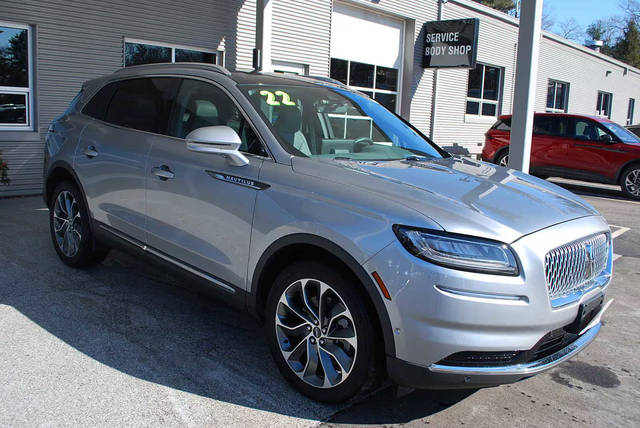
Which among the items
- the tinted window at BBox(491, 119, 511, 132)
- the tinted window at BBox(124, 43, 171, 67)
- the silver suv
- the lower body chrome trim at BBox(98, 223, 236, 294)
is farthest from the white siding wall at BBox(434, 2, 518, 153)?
the lower body chrome trim at BBox(98, 223, 236, 294)

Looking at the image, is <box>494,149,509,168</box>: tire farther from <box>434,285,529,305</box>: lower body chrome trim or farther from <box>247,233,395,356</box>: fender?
<box>434,285,529,305</box>: lower body chrome trim

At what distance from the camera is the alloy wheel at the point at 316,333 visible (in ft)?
9.58

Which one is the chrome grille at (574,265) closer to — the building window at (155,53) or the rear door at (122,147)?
the rear door at (122,147)

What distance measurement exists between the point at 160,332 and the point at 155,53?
772 cm

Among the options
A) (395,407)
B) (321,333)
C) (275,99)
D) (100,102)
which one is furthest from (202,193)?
(100,102)

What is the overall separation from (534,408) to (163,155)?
285cm

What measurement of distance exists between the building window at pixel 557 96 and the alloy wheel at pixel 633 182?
13.2m

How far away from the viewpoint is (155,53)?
34.3 feet

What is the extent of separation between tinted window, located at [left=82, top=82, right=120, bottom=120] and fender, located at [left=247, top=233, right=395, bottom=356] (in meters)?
2.51

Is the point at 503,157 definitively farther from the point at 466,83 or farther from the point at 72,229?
the point at 72,229

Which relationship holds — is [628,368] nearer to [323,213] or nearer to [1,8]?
[323,213]

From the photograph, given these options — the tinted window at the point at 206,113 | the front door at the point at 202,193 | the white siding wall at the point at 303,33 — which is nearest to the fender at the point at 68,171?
the front door at the point at 202,193

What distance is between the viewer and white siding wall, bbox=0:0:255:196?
889 cm

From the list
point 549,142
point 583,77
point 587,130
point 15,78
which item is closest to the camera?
point 15,78
